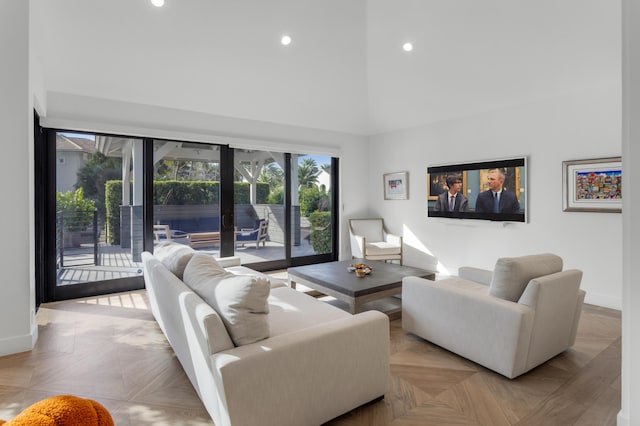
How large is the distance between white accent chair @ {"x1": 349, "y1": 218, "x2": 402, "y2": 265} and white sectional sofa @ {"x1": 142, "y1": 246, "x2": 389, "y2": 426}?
11.9 feet

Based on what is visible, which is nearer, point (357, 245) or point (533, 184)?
point (533, 184)

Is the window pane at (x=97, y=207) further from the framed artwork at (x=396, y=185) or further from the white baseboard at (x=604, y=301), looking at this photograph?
the white baseboard at (x=604, y=301)

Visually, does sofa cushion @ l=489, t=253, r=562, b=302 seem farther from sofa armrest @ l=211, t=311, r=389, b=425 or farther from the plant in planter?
the plant in planter

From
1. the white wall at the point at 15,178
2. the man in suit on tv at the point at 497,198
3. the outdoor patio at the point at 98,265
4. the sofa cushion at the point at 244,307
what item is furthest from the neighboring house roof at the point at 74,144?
the man in suit on tv at the point at 497,198

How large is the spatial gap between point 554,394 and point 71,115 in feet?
17.6

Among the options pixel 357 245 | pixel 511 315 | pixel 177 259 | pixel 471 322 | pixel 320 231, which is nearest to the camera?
pixel 511 315

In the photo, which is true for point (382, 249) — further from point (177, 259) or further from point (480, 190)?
point (177, 259)

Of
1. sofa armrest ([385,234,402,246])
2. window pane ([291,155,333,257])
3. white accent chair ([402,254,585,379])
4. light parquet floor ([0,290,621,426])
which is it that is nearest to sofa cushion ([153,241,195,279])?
light parquet floor ([0,290,621,426])

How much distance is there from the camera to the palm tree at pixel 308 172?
621 centimetres

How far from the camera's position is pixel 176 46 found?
404 cm

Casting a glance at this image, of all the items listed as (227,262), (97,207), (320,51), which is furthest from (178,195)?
(320,51)

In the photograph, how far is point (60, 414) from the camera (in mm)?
625

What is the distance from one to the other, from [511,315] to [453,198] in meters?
3.33

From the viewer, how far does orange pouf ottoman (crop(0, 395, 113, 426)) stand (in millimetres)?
605
